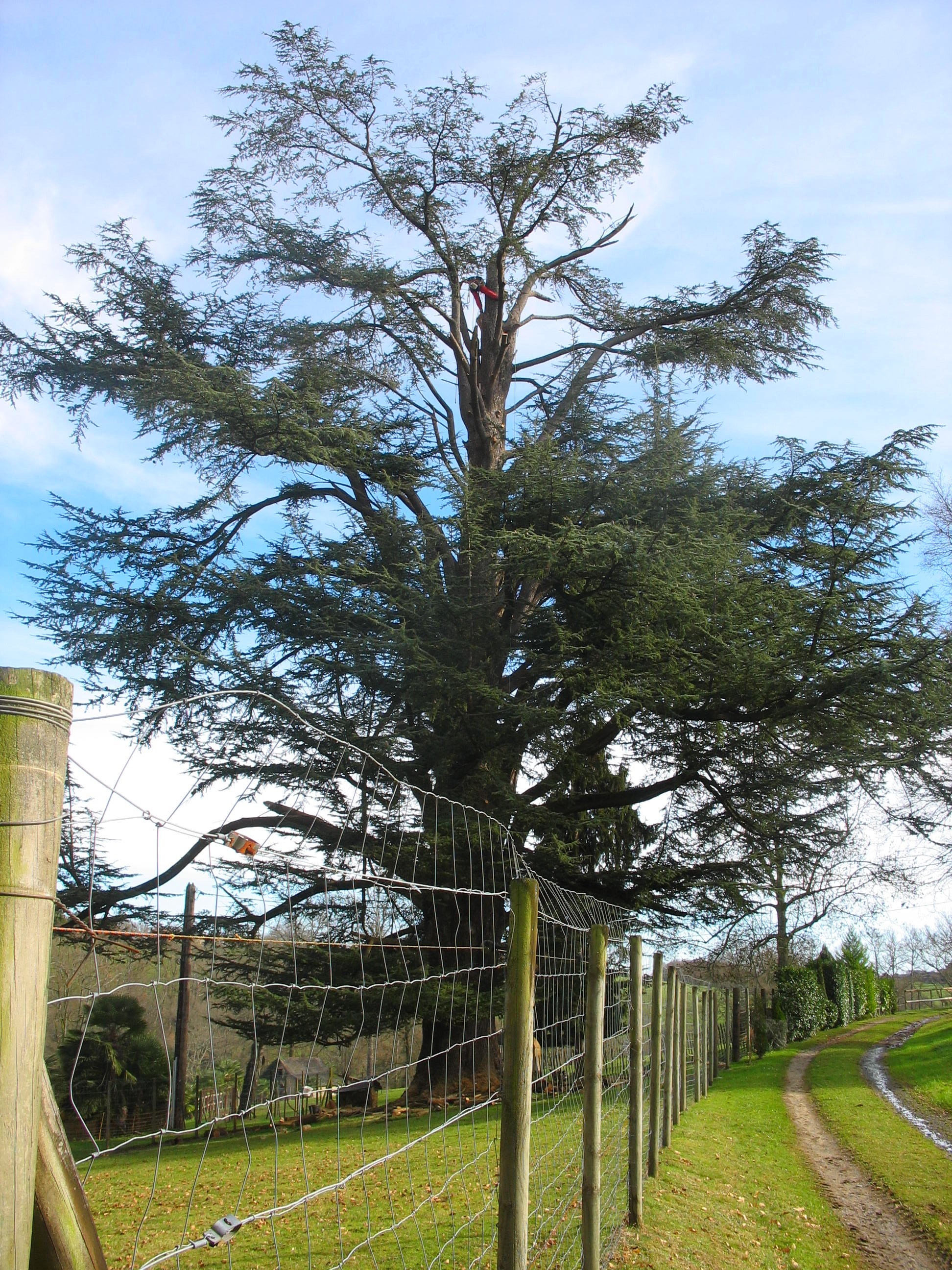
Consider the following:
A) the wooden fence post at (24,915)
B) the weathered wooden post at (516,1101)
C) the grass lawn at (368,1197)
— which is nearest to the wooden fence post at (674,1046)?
the grass lawn at (368,1197)

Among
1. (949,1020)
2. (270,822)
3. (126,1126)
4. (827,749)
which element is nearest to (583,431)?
(827,749)

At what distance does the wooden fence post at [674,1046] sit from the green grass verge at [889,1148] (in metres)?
1.87

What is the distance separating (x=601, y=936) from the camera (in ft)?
15.8

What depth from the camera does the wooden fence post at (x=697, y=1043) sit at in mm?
13156

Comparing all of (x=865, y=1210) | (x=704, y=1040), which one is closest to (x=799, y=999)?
(x=704, y=1040)

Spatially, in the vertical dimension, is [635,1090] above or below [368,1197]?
above

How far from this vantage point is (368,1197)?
199 inches

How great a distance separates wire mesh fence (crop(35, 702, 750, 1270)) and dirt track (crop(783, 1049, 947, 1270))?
165cm

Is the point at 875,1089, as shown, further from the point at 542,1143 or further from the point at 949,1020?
the point at 949,1020

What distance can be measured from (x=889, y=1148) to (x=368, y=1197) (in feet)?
26.0

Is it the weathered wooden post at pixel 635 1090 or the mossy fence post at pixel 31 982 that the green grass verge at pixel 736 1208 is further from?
the mossy fence post at pixel 31 982

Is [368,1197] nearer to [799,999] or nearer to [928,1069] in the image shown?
[928,1069]

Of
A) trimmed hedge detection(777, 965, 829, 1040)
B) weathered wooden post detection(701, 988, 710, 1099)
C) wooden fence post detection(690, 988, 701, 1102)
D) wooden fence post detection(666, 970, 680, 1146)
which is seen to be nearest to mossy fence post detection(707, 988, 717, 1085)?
weathered wooden post detection(701, 988, 710, 1099)

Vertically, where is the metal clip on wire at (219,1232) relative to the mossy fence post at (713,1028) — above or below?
above
